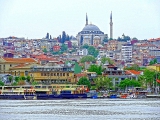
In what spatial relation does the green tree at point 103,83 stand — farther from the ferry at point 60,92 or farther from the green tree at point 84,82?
the ferry at point 60,92

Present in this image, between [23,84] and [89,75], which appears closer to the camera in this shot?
[23,84]

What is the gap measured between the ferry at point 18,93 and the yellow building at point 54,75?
10.5m

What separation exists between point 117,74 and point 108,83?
284 inches

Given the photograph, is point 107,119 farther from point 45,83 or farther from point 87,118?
point 45,83

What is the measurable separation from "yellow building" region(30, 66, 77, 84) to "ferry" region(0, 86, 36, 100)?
413 inches

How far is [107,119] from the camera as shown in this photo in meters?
50.8

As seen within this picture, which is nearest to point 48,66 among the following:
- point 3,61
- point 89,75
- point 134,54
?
point 89,75

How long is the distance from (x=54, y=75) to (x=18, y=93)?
12414mm

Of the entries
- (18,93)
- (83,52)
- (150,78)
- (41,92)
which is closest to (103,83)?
(150,78)

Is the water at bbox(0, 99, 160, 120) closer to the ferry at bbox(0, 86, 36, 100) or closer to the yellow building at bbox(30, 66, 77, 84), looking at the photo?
the ferry at bbox(0, 86, 36, 100)

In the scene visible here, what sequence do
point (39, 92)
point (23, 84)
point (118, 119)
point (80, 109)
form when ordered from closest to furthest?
point (118, 119) → point (80, 109) → point (39, 92) → point (23, 84)

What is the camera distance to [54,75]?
96.2 metres

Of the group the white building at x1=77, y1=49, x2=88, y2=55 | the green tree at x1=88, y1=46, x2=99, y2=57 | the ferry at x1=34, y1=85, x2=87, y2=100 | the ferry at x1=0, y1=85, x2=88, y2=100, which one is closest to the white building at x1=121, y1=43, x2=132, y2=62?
the green tree at x1=88, y1=46, x2=99, y2=57

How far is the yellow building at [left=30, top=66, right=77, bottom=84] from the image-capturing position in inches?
3777
